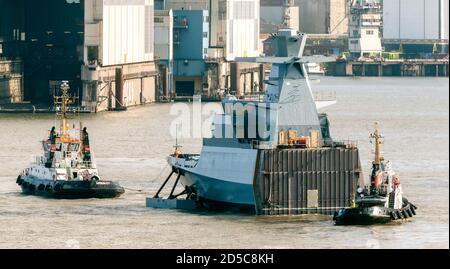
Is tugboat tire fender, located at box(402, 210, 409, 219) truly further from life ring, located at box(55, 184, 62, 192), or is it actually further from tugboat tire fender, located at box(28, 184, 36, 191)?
tugboat tire fender, located at box(28, 184, 36, 191)

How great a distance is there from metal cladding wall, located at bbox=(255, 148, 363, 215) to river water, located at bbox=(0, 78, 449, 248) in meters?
0.55

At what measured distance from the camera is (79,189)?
57531 millimetres

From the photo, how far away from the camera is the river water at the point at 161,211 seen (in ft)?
150

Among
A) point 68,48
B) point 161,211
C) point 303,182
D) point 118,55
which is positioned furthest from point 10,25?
point 303,182

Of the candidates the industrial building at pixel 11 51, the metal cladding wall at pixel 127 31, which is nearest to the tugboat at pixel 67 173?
the industrial building at pixel 11 51

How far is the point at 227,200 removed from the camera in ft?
168

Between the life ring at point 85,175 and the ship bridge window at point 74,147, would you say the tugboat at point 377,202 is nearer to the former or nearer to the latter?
the life ring at point 85,175

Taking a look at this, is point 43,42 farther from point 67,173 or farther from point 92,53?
point 67,173

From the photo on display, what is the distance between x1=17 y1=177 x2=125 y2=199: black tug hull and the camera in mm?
57156

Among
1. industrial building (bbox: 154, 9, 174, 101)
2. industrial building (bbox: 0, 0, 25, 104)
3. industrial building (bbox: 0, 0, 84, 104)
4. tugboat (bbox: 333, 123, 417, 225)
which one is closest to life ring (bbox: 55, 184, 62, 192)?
tugboat (bbox: 333, 123, 417, 225)

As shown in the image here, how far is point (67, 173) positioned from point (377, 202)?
14.2m

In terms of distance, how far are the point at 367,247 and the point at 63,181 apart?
664 inches
